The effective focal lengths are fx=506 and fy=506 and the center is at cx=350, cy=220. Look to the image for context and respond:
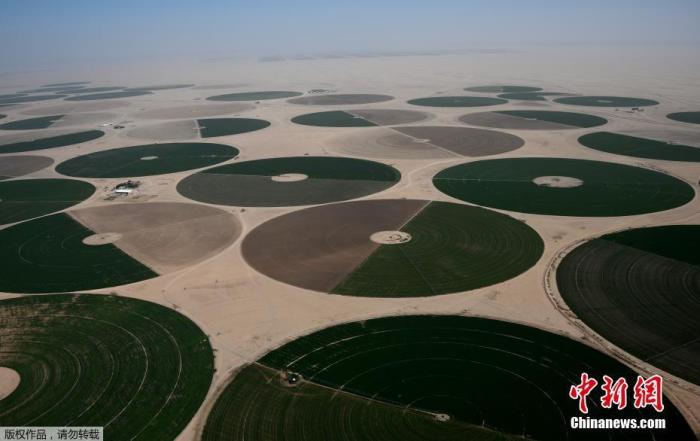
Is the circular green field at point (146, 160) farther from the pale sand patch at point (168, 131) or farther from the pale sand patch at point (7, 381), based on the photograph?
the pale sand patch at point (7, 381)

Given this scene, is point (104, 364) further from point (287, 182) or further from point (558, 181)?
point (558, 181)

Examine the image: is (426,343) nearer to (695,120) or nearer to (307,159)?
(307,159)

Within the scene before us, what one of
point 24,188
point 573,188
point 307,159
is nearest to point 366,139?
point 307,159

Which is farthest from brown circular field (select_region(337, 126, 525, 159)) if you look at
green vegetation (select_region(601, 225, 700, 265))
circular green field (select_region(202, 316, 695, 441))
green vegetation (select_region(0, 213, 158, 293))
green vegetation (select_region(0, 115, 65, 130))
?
green vegetation (select_region(0, 115, 65, 130))

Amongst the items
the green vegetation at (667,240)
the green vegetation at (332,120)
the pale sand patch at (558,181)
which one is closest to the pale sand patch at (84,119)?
the green vegetation at (332,120)

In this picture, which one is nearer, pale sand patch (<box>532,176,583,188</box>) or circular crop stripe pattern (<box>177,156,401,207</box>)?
circular crop stripe pattern (<box>177,156,401,207</box>)
